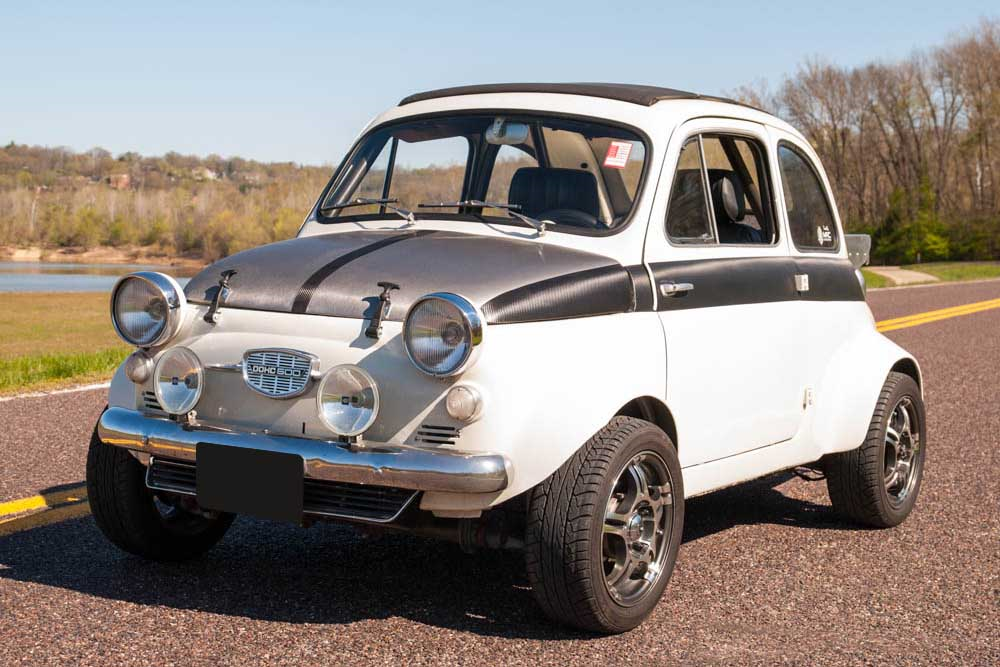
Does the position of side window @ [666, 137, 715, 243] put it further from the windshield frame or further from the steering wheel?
the steering wheel

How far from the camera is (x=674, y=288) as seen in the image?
433 centimetres

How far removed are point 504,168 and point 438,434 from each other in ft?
5.62

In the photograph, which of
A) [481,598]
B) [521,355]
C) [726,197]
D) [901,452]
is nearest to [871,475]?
[901,452]

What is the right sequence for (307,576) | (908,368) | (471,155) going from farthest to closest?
(908,368)
(471,155)
(307,576)

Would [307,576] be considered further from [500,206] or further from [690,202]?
[690,202]

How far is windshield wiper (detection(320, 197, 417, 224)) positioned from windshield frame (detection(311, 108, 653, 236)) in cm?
3

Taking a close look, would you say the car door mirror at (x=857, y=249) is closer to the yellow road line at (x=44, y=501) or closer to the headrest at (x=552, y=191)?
the headrest at (x=552, y=191)

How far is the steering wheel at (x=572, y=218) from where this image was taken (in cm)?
450

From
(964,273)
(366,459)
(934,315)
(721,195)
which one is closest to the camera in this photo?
(366,459)

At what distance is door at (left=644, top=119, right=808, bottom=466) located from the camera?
4363 mm

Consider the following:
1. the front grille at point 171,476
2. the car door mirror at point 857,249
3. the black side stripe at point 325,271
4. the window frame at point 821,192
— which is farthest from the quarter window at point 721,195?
the front grille at point 171,476

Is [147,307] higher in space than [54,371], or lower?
higher

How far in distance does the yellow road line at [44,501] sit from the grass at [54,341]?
4050 millimetres

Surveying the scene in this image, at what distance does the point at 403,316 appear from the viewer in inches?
Result: 146
